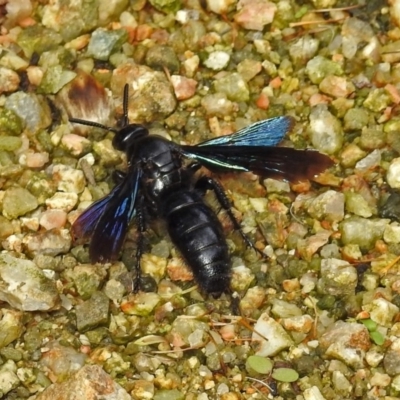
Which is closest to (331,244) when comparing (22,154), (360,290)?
(360,290)

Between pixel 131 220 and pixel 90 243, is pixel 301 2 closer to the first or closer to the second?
pixel 131 220

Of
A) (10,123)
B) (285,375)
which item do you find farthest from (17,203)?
(285,375)

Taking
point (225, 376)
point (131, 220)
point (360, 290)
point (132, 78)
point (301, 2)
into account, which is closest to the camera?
point (225, 376)

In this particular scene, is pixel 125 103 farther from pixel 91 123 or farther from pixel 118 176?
pixel 118 176

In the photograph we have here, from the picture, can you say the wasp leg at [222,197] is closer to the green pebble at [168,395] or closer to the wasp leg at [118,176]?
the wasp leg at [118,176]

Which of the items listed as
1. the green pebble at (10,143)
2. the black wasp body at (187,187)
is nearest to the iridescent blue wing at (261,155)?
the black wasp body at (187,187)

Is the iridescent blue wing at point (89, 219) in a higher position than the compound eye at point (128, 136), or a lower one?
lower
